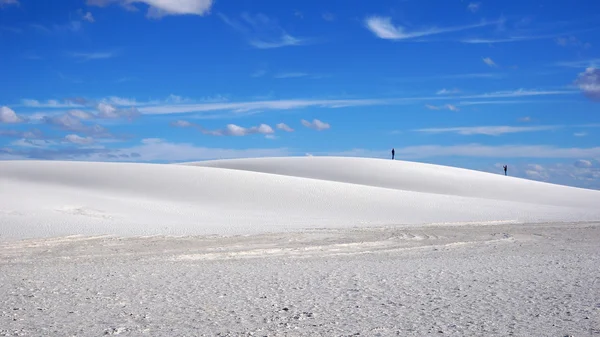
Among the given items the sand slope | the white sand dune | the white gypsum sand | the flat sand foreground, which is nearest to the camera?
the flat sand foreground

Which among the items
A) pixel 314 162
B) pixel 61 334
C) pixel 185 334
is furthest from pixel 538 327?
pixel 314 162

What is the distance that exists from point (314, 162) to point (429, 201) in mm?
24785

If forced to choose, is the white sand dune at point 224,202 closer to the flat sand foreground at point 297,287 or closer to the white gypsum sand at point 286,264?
the white gypsum sand at point 286,264

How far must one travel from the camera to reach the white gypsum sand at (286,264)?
704 centimetres

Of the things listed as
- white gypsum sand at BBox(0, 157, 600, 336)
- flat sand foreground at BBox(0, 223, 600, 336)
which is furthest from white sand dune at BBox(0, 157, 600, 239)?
flat sand foreground at BBox(0, 223, 600, 336)

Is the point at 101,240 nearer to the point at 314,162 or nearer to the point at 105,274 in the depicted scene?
the point at 105,274

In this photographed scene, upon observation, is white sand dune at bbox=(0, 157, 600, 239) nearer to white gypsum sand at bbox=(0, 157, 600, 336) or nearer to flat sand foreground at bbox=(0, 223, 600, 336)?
white gypsum sand at bbox=(0, 157, 600, 336)

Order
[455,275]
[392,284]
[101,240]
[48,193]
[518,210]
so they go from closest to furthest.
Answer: [392,284], [455,275], [101,240], [48,193], [518,210]

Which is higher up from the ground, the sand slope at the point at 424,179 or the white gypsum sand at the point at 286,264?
the sand slope at the point at 424,179

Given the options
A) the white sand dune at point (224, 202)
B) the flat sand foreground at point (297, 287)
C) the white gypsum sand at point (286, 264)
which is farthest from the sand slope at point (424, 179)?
the flat sand foreground at point (297, 287)

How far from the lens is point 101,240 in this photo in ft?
49.4

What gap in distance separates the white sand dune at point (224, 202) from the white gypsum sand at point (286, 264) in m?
0.12

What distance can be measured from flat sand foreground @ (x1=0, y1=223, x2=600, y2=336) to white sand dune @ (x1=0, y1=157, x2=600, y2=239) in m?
3.67

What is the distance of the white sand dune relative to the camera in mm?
19062
